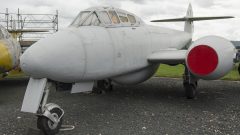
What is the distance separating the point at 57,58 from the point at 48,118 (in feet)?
3.39

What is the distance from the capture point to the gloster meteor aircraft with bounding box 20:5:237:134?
18.3 ft

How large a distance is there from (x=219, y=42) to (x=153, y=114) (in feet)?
7.24

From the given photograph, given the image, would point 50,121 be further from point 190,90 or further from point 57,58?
point 190,90

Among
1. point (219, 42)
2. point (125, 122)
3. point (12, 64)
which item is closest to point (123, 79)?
point (125, 122)

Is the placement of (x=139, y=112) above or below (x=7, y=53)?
below

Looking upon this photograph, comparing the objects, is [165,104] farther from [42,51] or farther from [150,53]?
[42,51]

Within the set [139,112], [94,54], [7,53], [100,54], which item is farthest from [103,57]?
[7,53]

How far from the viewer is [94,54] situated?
6.50 metres

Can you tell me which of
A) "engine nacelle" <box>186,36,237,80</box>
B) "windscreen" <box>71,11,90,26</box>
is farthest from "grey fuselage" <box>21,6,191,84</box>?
"engine nacelle" <box>186,36,237,80</box>

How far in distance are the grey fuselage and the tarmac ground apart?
0.86m

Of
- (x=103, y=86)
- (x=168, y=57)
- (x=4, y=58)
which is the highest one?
(x=168, y=57)

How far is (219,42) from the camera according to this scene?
7387 millimetres

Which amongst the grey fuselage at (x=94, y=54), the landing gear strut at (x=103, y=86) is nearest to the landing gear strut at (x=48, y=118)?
the grey fuselage at (x=94, y=54)

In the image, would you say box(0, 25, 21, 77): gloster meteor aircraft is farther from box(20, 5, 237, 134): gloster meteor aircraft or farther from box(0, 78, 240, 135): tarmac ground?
box(20, 5, 237, 134): gloster meteor aircraft
